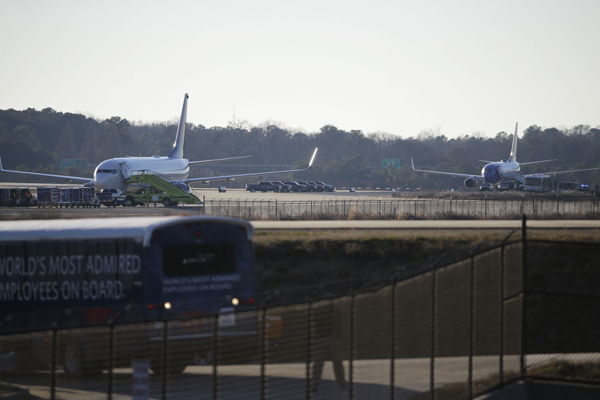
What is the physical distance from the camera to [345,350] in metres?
10.5

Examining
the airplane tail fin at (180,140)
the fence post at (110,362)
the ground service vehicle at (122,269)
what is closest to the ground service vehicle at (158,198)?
the airplane tail fin at (180,140)

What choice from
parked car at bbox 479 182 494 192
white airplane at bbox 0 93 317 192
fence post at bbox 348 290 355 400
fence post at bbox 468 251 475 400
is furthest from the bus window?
parked car at bbox 479 182 494 192

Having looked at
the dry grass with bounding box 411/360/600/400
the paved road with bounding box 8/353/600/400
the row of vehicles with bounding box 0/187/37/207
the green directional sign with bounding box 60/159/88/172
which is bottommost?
the dry grass with bounding box 411/360/600/400

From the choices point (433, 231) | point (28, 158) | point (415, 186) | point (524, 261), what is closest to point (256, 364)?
point (524, 261)

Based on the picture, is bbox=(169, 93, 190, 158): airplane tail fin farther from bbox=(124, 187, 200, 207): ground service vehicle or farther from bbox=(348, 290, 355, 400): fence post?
bbox=(348, 290, 355, 400): fence post

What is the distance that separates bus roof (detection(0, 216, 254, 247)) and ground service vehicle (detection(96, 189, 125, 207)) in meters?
47.4

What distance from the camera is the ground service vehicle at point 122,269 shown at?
16031 mm

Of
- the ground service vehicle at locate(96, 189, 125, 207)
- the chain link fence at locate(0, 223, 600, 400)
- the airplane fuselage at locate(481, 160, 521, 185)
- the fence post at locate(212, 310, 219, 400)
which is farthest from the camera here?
the airplane fuselage at locate(481, 160, 521, 185)

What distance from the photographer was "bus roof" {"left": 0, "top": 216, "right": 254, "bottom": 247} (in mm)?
16225

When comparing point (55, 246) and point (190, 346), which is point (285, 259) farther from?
point (190, 346)

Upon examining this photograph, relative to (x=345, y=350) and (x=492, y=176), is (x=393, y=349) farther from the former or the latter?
(x=492, y=176)

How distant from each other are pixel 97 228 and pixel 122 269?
131 cm

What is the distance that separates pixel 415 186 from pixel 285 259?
12829cm

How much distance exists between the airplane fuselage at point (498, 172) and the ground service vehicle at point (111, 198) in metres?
62.1
